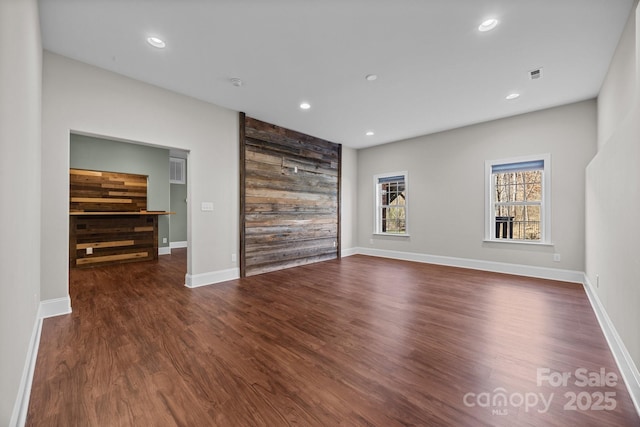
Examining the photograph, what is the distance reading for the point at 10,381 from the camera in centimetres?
118

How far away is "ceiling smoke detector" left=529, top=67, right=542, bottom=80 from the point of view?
300 centimetres

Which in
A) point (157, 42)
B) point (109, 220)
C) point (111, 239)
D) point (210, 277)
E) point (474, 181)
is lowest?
point (210, 277)

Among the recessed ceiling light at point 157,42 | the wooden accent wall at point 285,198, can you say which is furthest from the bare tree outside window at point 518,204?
the recessed ceiling light at point 157,42

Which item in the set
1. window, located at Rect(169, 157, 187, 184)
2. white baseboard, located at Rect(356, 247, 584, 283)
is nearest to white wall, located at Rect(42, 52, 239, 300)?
white baseboard, located at Rect(356, 247, 584, 283)

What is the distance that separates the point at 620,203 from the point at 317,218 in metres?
4.46

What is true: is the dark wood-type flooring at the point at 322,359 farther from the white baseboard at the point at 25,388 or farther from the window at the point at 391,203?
the window at the point at 391,203

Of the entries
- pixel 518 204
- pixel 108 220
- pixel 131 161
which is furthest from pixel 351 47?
pixel 131 161

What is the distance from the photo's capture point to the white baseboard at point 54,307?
2.63 m

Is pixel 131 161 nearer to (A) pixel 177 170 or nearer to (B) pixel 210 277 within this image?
(A) pixel 177 170

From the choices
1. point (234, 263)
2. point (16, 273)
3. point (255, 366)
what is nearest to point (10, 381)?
point (16, 273)

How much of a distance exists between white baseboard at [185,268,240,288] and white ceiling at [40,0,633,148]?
2597 millimetres

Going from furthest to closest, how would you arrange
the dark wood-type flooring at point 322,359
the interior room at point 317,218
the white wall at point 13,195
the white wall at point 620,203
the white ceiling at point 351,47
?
the white ceiling at point 351,47, the white wall at point 620,203, the interior room at point 317,218, the dark wood-type flooring at point 322,359, the white wall at point 13,195

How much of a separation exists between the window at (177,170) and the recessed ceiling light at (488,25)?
7948mm

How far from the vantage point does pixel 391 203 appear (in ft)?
21.0
